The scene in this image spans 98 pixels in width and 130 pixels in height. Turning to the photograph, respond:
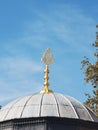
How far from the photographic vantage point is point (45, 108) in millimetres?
16453

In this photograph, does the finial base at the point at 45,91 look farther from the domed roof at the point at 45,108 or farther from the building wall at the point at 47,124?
the building wall at the point at 47,124

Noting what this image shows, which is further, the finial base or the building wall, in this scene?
the finial base

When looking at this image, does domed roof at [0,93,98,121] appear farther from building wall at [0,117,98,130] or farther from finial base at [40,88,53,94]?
finial base at [40,88,53,94]

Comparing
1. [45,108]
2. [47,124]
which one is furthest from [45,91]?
[47,124]

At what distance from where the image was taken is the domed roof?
53.4 ft

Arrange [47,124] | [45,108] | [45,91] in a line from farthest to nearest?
[45,91] < [45,108] < [47,124]

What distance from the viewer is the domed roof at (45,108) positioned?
53.4 feet

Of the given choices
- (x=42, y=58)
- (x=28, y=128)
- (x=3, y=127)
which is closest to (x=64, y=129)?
(x=28, y=128)

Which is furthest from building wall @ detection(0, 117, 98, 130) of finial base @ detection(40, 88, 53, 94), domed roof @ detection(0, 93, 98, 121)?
finial base @ detection(40, 88, 53, 94)

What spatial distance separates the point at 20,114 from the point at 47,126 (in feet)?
4.63

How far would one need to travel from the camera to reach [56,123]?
15.8m

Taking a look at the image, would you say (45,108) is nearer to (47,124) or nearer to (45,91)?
(47,124)

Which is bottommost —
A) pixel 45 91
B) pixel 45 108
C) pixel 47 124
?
pixel 47 124

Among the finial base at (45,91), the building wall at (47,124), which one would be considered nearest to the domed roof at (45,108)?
the building wall at (47,124)
